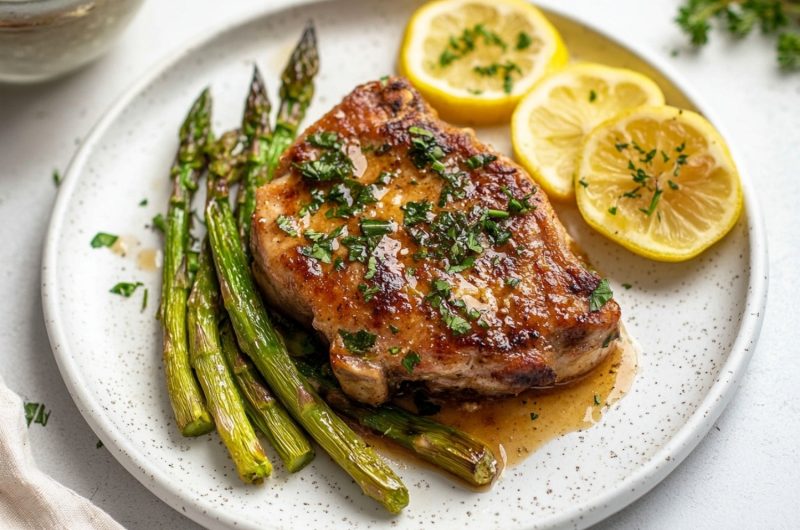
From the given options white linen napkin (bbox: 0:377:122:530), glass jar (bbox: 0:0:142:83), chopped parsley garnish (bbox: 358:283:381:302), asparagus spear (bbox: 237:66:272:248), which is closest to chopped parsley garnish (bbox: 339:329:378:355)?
chopped parsley garnish (bbox: 358:283:381:302)

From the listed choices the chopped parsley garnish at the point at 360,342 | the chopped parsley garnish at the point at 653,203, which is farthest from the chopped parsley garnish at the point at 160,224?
the chopped parsley garnish at the point at 653,203

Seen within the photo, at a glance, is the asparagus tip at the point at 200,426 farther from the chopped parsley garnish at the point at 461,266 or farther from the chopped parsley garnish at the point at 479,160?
Result: the chopped parsley garnish at the point at 479,160

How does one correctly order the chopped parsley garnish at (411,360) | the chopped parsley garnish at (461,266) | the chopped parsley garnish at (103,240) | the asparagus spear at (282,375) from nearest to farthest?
the asparagus spear at (282,375)
the chopped parsley garnish at (411,360)
the chopped parsley garnish at (461,266)
the chopped parsley garnish at (103,240)

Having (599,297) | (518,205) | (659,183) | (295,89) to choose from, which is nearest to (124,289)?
(295,89)

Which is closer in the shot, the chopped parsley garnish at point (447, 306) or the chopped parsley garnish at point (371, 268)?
the chopped parsley garnish at point (447, 306)

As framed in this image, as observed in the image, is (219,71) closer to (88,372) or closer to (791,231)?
(88,372)

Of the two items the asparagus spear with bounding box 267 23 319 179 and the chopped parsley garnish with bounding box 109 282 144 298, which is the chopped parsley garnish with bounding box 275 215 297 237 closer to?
the asparagus spear with bounding box 267 23 319 179
